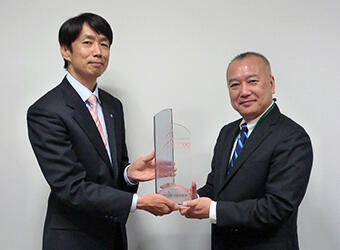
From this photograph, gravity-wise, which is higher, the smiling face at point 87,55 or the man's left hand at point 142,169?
the smiling face at point 87,55

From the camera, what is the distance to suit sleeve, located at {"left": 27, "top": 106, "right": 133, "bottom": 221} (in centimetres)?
121

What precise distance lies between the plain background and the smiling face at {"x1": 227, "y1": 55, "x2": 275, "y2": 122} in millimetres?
477

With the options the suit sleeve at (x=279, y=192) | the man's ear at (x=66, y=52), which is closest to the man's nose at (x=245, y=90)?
the suit sleeve at (x=279, y=192)

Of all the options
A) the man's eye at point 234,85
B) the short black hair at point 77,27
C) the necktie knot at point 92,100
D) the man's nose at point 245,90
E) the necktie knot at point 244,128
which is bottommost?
the necktie knot at point 244,128

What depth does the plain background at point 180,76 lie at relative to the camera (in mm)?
1775

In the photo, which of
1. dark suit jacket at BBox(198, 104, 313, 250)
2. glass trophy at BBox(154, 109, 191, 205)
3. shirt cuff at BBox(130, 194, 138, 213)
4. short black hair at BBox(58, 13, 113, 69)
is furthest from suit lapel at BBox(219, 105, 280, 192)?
short black hair at BBox(58, 13, 113, 69)

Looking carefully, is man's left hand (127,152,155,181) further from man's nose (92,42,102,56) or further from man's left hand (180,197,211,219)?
man's nose (92,42,102,56)

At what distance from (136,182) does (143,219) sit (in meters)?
0.37

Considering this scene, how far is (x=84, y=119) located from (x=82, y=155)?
0.50 feet

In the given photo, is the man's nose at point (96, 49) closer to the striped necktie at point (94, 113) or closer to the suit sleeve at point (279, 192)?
the striped necktie at point (94, 113)

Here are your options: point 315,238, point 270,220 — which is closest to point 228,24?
point 270,220

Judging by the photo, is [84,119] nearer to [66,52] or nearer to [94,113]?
[94,113]

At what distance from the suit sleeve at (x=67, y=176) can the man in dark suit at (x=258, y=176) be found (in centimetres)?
30

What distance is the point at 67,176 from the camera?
1.22 metres
